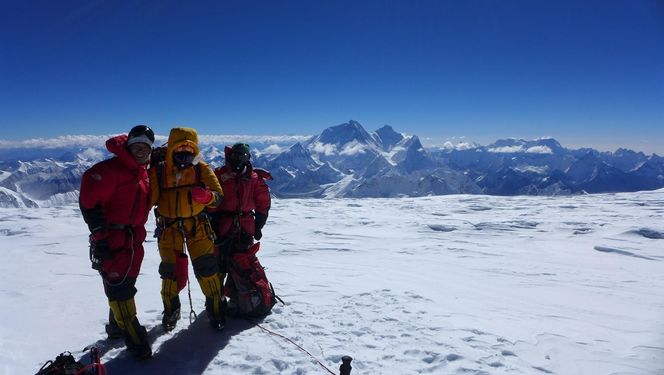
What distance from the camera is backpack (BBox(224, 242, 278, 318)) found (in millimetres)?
6746

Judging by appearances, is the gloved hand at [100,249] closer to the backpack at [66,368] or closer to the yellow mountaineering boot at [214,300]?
the backpack at [66,368]

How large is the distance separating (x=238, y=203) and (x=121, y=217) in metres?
2.06

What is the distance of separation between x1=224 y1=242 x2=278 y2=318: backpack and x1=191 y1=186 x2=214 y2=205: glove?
160 centimetres

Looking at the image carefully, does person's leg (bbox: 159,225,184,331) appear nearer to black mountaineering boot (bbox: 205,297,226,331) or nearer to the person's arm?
black mountaineering boot (bbox: 205,297,226,331)

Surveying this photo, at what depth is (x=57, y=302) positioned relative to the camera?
7.45 m

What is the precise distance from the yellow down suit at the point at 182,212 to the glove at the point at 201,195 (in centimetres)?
11

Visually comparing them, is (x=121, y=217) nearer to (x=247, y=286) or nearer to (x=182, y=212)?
(x=182, y=212)

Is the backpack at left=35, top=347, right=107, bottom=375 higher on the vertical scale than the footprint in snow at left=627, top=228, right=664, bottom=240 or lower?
higher

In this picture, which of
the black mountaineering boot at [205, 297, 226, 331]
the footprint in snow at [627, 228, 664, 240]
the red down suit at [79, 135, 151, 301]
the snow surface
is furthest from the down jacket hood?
the footprint in snow at [627, 228, 664, 240]

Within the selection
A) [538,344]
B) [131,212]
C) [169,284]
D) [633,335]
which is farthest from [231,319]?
[633,335]

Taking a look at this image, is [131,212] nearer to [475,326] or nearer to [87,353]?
[87,353]

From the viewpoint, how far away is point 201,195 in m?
5.37

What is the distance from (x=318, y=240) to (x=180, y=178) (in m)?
12.8

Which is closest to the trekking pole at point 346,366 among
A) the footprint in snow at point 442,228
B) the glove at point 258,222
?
the glove at point 258,222
